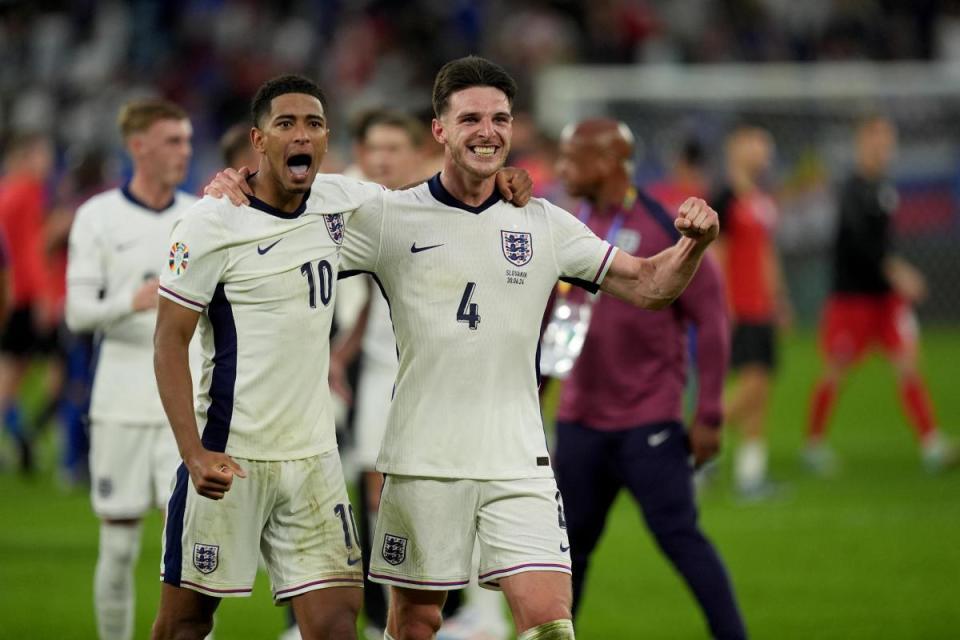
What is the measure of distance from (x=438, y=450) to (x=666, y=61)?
2110cm

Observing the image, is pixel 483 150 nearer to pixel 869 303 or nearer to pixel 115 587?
pixel 115 587

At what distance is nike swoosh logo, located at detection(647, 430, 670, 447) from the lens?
6.74m

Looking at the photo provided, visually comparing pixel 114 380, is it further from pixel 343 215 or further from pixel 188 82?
pixel 188 82

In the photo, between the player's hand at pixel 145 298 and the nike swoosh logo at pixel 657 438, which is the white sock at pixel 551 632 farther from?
the player's hand at pixel 145 298

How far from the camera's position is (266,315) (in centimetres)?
516

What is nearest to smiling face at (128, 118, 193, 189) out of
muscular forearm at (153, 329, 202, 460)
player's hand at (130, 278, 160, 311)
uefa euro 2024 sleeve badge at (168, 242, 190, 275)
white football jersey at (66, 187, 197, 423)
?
white football jersey at (66, 187, 197, 423)

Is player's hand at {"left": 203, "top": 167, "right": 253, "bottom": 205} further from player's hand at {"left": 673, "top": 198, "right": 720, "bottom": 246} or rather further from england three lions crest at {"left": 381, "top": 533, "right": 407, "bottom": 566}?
player's hand at {"left": 673, "top": 198, "right": 720, "bottom": 246}

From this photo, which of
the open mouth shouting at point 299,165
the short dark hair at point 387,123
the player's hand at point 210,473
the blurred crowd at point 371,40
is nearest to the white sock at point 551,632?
the player's hand at point 210,473

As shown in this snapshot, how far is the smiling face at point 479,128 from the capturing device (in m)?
5.25

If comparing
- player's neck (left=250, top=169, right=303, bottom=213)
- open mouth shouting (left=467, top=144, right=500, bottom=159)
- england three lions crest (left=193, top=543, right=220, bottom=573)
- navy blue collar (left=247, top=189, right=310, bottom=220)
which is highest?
open mouth shouting (left=467, top=144, right=500, bottom=159)

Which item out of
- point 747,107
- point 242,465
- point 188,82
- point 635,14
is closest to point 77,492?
point 242,465

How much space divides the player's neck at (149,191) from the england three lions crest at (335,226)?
2.03 metres

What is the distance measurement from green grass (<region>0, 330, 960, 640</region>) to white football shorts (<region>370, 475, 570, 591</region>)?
2808 mm

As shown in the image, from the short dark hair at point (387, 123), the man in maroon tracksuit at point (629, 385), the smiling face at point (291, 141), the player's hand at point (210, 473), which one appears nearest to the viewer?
the player's hand at point (210, 473)
